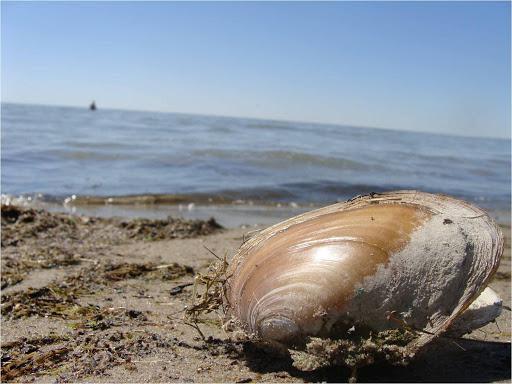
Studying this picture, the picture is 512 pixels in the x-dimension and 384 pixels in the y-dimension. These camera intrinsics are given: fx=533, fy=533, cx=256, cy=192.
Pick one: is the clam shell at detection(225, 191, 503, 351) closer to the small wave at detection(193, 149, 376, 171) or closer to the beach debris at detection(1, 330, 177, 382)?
the beach debris at detection(1, 330, 177, 382)

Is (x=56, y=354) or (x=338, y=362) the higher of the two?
(x=338, y=362)

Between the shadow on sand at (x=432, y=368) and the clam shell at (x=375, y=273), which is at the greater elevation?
→ the clam shell at (x=375, y=273)

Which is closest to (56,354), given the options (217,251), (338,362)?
(338,362)

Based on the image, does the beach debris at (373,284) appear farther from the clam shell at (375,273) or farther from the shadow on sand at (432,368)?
the shadow on sand at (432,368)

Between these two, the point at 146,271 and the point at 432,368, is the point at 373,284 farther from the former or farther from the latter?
the point at 146,271

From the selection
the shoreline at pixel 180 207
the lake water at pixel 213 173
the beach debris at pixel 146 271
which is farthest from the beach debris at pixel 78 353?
the lake water at pixel 213 173

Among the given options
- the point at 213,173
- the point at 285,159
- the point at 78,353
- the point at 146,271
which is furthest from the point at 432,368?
the point at 285,159

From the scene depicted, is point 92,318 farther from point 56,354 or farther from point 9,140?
point 9,140
